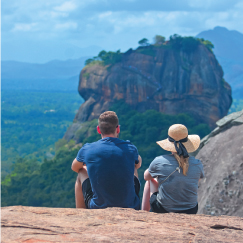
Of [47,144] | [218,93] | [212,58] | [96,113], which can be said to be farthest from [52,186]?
[47,144]

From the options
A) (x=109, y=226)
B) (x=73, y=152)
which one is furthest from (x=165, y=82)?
(x=109, y=226)

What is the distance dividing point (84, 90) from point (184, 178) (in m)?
40.7

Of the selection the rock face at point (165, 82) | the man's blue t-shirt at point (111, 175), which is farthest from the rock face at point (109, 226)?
the rock face at point (165, 82)

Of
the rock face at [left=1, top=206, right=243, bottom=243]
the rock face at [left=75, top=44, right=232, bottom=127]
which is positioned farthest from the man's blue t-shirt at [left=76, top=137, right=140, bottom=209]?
the rock face at [left=75, top=44, right=232, bottom=127]

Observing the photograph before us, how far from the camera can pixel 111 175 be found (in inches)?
113

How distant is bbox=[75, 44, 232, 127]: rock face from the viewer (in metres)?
40.5

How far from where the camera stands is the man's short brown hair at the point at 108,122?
308 centimetres

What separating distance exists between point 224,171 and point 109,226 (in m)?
3.30

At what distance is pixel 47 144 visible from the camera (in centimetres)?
7675

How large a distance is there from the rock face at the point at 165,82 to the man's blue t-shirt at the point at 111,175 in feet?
126

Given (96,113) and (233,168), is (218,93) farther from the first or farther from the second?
(233,168)

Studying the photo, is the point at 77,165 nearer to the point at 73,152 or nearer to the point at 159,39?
the point at 73,152

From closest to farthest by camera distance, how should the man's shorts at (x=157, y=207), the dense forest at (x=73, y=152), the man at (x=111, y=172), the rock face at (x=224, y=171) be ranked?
the man at (x=111, y=172), the man's shorts at (x=157, y=207), the rock face at (x=224, y=171), the dense forest at (x=73, y=152)

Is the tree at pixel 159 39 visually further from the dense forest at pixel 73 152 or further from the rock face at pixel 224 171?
the rock face at pixel 224 171
